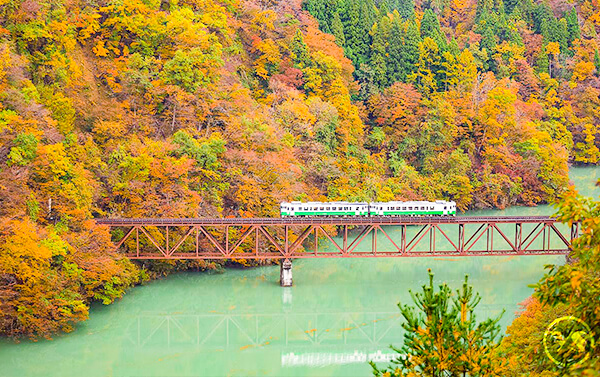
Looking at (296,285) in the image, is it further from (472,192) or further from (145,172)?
(472,192)

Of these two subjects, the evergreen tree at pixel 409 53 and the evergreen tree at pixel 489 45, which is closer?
the evergreen tree at pixel 409 53

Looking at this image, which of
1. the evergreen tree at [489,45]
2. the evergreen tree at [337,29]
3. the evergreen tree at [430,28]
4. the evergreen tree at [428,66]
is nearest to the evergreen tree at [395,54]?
the evergreen tree at [428,66]

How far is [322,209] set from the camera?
39.0 meters

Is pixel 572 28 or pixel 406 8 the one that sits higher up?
pixel 406 8

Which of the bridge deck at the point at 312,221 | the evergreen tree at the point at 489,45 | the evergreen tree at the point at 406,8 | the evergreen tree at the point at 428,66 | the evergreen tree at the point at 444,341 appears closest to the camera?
the evergreen tree at the point at 444,341

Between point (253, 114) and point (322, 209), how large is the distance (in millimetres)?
9977

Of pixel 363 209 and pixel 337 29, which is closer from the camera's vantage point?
pixel 363 209

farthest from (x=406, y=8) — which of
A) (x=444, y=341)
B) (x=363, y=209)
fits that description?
(x=444, y=341)

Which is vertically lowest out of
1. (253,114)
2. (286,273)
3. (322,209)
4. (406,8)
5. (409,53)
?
(286,273)

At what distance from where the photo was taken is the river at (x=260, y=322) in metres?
29.2

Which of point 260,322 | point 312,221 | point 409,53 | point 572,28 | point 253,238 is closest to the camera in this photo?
point 260,322

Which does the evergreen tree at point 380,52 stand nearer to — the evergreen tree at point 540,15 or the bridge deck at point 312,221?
the evergreen tree at point 540,15

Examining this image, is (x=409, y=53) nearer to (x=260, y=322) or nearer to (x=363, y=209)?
(x=363, y=209)

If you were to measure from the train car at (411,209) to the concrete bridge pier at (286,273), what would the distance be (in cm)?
465
